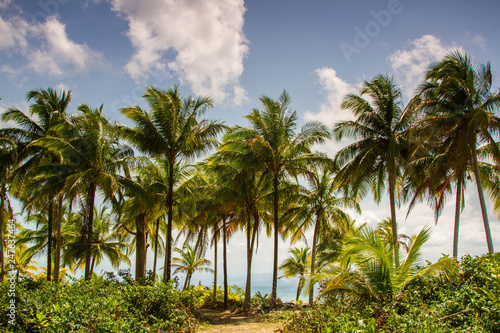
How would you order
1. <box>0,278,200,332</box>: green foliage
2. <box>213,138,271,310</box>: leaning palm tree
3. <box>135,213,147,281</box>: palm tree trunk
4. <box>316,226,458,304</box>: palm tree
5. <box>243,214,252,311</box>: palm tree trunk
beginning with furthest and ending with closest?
<box>135,213,147,281</box>: palm tree trunk → <box>243,214,252,311</box>: palm tree trunk → <box>213,138,271,310</box>: leaning palm tree → <box>316,226,458,304</box>: palm tree → <box>0,278,200,332</box>: green foliage

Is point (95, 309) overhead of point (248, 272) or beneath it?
overhead

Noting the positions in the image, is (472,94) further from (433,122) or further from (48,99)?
(48,99)

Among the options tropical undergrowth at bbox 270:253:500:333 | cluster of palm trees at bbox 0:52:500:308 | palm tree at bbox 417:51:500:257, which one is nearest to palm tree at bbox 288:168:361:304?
cluster of palm trees at bbox 0:52:500:308

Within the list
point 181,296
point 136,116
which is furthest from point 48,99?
point 181,296

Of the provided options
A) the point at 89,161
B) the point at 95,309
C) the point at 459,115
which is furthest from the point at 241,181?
the point at 95,309

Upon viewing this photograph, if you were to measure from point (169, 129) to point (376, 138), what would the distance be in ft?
33.5

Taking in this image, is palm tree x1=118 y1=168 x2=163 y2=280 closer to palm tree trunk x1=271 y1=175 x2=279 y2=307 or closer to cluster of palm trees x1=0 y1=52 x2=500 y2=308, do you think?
cluster of palm trees x1=0 y1=52 x2=500 y2=308

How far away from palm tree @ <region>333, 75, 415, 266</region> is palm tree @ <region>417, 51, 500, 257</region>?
5.22 ft

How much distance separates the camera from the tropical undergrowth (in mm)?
6396

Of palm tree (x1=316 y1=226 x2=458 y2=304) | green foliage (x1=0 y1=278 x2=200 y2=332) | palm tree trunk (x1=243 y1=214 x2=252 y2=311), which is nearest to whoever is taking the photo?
green foliage (x1=0 y1=278 x2=200 y2=332)

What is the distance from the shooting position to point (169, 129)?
16922 millimetres

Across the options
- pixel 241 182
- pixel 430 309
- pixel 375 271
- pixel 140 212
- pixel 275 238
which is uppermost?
pixel 241 182

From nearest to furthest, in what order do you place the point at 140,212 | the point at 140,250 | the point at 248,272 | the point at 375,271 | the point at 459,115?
the point at 375,271 < the point at 459,115 < the point at 140,212 < the point at 248,272 < the point at 140,250

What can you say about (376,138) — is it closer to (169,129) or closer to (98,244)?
(169,129)
